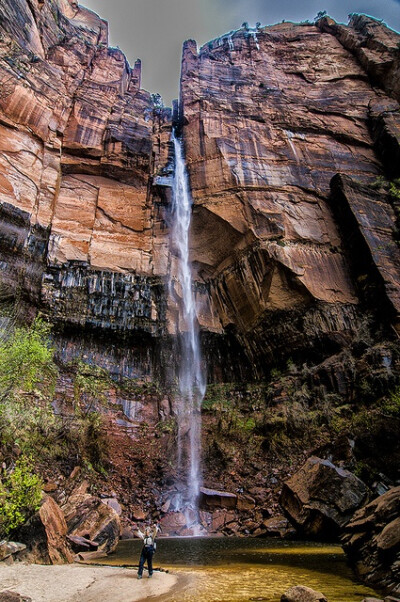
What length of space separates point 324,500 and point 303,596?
7813mm

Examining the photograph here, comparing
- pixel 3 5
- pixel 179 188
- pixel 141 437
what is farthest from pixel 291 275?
pixel 3 5

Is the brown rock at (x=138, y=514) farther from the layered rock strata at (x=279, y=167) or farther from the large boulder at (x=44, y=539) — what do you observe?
the layered rock strata at (x=279, y=167)

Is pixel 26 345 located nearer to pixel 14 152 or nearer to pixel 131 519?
pixel 131 519

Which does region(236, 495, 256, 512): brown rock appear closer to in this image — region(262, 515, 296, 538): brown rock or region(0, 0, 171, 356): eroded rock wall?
region(262, 515, 296, 538): brown rock

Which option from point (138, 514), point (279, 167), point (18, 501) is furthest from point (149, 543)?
point (279, 167)

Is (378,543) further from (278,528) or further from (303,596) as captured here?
(278,528)

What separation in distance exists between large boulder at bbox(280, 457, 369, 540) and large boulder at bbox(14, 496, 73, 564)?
7579 millimetres

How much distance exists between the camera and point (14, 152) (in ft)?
74.9

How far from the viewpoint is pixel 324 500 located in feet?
39.2

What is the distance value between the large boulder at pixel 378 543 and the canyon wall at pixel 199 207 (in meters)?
14.3

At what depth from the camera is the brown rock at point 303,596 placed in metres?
4.95

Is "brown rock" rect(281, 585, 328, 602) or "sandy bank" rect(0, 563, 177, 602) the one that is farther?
"sandy bank" rect(0, 563, 177, 602)

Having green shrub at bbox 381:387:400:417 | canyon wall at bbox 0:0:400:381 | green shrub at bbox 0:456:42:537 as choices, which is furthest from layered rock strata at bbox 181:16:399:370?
green shrub at bbox 0:456:42:537

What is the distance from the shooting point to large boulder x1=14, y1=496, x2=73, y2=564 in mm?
8820
